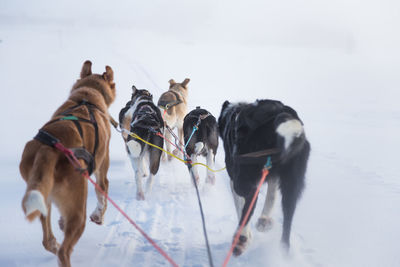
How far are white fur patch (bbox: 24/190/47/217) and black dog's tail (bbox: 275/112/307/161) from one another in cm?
149

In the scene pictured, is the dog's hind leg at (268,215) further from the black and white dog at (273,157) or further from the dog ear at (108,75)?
the dog ear at (108,75)

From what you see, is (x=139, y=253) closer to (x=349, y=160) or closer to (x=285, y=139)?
(x=285, y=139)

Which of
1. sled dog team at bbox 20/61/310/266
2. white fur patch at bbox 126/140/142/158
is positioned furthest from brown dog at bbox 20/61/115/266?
white fur patch at bbox 126/140/142/158

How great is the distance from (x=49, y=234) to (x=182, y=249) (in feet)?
3.62

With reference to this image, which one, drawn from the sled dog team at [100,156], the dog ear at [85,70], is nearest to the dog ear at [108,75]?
the sled dog team at [100,156]

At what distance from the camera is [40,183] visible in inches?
70.3

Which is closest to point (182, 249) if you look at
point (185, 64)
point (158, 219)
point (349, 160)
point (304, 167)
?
point (158, 219)

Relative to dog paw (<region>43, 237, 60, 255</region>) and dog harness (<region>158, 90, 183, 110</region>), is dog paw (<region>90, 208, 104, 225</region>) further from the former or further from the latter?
dog harness (<region>158, 90, 183, 110</region>)

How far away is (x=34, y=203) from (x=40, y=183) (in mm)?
160

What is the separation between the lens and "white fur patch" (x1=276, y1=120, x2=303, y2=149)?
2.17 meters

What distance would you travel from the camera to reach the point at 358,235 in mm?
3125

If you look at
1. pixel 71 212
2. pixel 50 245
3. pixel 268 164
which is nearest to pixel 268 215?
pixel 268 164

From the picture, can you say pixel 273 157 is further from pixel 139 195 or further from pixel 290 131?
pixel 139 195

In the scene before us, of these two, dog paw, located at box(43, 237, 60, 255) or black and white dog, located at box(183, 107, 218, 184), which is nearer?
dog paw, located at box(43, 237, 60, 255)
